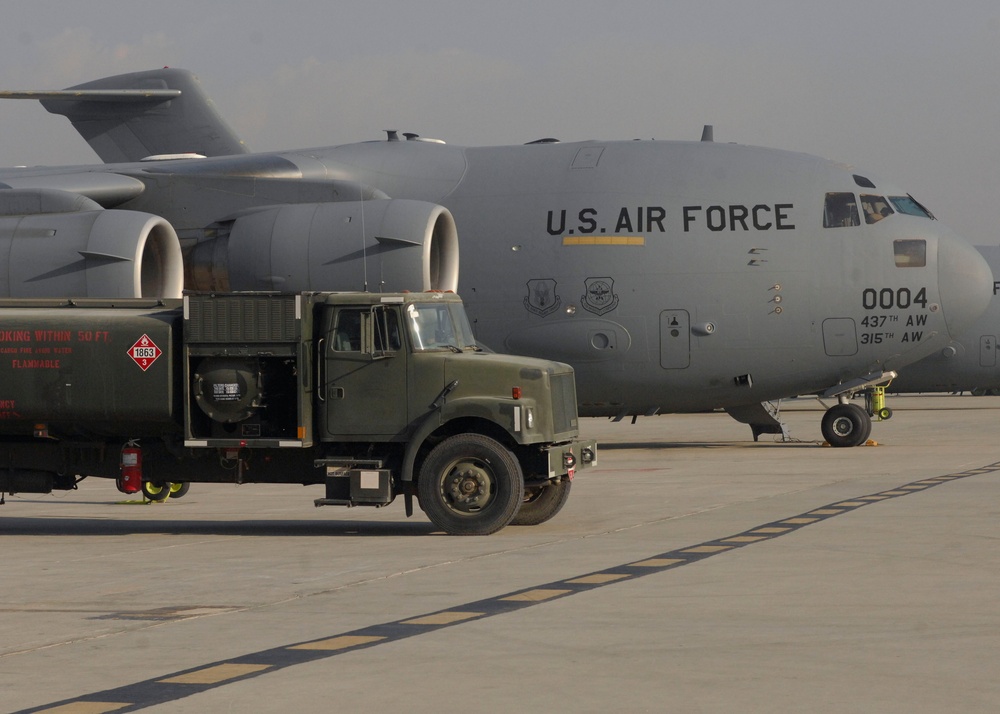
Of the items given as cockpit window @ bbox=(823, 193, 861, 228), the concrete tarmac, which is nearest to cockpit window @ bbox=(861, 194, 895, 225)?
cockpit window @ bbox=(823, 193, 861, 228)

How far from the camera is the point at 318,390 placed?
13.8 metres

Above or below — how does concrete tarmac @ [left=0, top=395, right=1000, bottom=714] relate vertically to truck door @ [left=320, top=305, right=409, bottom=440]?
below

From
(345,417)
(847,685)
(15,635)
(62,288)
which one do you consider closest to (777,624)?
(847,685)

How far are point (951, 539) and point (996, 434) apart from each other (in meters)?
19.4

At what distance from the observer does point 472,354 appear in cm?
1404

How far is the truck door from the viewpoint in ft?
45.2

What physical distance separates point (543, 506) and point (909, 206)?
12.2m

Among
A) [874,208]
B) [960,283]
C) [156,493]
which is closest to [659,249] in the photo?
[874,208]

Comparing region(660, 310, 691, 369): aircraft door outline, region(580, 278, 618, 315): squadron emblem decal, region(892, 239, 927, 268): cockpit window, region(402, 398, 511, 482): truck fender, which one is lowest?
region(402, 398, 511, 482): truck fender

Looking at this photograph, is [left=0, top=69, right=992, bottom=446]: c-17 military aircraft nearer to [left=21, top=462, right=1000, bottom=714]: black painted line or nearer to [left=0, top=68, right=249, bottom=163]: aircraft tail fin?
[left=0, top=68, right=249, bottom=163]: aircraft tail fin

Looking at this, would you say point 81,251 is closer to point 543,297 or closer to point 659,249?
point 543,297

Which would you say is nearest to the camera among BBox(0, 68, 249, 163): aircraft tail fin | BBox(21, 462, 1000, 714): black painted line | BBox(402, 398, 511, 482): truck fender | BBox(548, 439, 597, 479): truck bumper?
BBox(21, 462, 1000, 714): black painted line

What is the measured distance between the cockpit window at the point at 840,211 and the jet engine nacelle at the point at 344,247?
659cm

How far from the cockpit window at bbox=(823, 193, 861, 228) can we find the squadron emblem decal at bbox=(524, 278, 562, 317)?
4556mm
